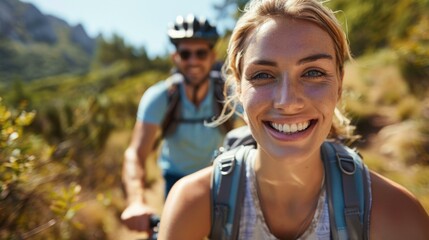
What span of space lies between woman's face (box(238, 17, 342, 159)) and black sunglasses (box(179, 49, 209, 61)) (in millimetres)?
1619

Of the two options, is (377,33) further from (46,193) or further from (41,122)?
(46,193)

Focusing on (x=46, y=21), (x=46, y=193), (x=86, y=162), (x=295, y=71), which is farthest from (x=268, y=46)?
(x=46, y=21)

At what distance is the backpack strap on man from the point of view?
123cm

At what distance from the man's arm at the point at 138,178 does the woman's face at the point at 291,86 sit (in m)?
0.89

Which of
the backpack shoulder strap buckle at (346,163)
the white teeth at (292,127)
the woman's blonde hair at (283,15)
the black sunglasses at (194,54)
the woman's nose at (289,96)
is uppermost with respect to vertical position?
the woman's blonde hair at (283,15)

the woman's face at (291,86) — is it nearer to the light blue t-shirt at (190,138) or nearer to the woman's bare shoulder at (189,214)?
the woman's bare shoulder at (189,214)

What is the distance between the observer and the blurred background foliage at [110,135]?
224cm

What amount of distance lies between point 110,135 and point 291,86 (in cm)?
558

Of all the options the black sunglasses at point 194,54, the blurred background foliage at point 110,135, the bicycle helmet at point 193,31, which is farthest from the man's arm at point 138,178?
the bicycle helmet at point 193,31

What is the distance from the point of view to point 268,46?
1257 mm

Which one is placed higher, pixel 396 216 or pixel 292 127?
pixel 292 127

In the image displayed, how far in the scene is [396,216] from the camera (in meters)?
1.25

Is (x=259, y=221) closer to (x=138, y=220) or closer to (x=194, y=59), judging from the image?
(x=138, y=220)

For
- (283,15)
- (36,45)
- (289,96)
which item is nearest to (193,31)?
(283,15)
